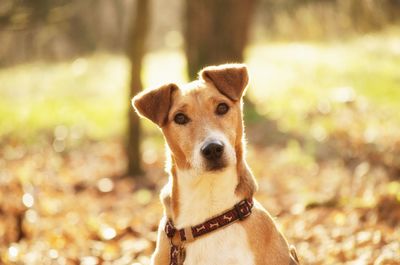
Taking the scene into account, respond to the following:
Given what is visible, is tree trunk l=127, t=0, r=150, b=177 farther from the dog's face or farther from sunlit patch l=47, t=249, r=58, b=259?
the dog's face

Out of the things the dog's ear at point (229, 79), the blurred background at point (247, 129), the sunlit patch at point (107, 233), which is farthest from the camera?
the sunlit patch at point (107, 233)

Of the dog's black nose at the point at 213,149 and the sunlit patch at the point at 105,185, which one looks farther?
the sunlit patch at the point at 105,185

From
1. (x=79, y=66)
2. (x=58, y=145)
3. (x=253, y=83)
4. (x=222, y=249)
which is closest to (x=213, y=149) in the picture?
(x=222, y=249)

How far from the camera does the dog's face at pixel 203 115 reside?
4641 millimetres

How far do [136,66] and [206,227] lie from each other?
6.78m

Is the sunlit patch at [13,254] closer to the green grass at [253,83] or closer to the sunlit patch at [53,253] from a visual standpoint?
the sunlit patch at [53,253]

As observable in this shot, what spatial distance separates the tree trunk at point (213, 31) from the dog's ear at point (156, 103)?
10.1m

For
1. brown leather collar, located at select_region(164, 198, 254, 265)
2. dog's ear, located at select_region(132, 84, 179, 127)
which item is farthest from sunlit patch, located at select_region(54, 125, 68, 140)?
brown leather collar, located at select_region(164, 198, 254, 265)

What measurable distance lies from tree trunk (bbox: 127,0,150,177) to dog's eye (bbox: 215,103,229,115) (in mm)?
5959

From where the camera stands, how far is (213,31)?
15.5m

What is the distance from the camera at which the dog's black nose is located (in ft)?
15.0

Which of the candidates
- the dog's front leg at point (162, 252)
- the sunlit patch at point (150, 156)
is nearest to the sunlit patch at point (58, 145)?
the sunlit patch at point (150, 156)

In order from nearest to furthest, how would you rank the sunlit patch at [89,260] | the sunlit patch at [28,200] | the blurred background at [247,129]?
the sunlit patch at [89,260]
the blurred background at [247,129]
the sunlit patch at [28,200]

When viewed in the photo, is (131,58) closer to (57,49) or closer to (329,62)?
(329,62)
